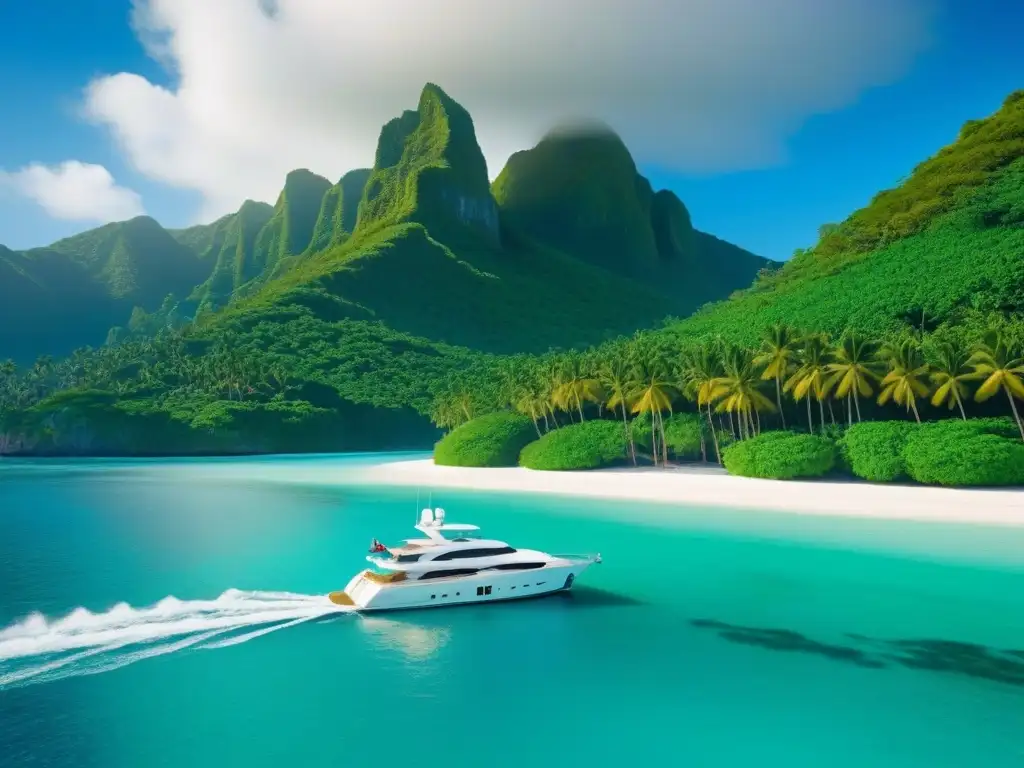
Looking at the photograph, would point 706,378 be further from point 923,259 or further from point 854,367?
point 923,259

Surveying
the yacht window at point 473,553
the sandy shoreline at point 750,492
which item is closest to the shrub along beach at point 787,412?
the sandy shoreline at point 750,492

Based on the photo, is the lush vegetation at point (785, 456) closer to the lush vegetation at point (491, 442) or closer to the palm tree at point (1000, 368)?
the palm tree at point (1000, 368)

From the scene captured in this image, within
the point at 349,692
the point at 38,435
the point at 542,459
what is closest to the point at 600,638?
the point at 349,692

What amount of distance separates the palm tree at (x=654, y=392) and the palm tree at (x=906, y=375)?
17954mm

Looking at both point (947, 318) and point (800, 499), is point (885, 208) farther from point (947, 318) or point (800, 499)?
point (800, 499)

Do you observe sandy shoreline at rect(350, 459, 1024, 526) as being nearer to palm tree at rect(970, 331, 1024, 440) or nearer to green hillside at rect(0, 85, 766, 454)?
palm tree at rect(970, 331, 1024, 440)

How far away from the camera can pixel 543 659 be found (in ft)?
62.6

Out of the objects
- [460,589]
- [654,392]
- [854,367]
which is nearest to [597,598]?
[460,589]

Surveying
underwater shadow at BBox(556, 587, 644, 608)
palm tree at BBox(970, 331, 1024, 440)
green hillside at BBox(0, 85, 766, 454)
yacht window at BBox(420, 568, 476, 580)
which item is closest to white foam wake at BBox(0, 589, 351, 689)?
yacht window at BBox(420, 568, 476, 580)

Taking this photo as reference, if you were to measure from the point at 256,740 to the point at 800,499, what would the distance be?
1680 inches

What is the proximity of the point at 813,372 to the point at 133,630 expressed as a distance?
167 feet

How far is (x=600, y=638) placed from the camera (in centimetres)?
2081

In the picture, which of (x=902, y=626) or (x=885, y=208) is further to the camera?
(x=885, y=208)

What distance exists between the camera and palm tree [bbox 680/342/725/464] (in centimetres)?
6281
